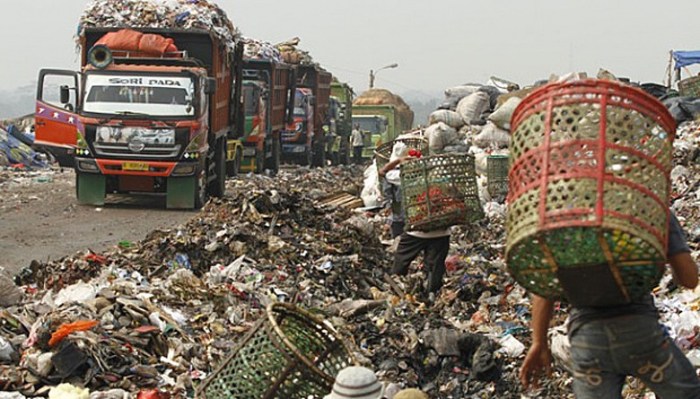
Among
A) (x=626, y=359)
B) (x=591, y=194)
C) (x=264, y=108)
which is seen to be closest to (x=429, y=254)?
(x=626, y=359)

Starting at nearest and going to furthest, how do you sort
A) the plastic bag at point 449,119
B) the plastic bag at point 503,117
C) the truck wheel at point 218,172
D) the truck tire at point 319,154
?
the plastic bag at point 503,117 → the truck wheel at point 218,172 → the plastic bag at point 449,119 → the truck tire at point 319,154

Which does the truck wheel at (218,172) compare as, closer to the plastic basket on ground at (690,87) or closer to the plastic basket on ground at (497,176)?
the plastic basket on ground at (497,176)

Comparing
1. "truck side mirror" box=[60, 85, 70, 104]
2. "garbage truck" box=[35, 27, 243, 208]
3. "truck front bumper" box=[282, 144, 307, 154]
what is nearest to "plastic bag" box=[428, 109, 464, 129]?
"garbage truck" box=[35, 27, 243, 208]

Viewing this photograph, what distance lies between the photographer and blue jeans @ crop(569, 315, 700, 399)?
360 cm

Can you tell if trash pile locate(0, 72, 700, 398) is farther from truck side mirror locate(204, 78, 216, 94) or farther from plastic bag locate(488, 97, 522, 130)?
plastic bag locate(488, 97, 522, 130)

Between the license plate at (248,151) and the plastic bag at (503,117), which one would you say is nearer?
the plastic bag at (503,117)

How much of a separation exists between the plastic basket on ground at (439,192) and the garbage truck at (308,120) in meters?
18.7

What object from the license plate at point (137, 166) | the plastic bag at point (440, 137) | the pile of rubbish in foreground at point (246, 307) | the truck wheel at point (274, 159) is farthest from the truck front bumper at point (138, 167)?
the truck wheel at point (274, 159)

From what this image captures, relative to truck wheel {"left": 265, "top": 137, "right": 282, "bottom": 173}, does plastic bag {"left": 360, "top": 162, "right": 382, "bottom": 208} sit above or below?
above

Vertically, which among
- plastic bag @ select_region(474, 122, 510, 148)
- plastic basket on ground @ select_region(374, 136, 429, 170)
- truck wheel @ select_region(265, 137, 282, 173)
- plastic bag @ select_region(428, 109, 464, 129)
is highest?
plastic basket on ground @ select_region(374, 136, 429, 170)

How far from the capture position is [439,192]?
9.27 m

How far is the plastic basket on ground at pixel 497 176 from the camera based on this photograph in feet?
50.3

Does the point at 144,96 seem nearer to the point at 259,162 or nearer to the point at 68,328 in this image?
the point at 259,162

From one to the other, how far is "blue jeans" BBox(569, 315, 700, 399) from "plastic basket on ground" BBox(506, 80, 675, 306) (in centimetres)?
13
